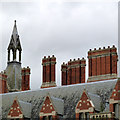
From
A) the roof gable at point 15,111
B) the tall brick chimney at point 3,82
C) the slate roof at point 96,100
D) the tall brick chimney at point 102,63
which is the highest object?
the tall brick chimney at point 102,63

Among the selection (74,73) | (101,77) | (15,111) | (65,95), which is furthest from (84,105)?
(74,73)

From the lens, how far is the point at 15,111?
209 feet

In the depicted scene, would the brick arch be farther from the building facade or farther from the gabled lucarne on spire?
the gabled lucarne on spire

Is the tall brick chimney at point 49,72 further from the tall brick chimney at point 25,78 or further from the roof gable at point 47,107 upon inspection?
the roof gable at point 47,107

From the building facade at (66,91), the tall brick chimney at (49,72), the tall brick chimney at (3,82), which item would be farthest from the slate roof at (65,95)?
the tall brick chimney at (3,82)

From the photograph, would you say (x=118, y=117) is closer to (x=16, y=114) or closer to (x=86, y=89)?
(x=86, y=89)

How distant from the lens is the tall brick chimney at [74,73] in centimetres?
7144

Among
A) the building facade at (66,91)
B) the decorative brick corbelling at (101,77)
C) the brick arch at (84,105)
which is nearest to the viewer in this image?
the brick arch at (84,105)

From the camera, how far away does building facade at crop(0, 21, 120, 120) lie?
58.8 meters

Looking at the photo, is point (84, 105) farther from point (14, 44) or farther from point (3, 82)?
point (14, 44)

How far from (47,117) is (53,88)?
6785mm

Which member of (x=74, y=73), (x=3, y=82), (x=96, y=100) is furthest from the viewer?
(x=3, y=82)

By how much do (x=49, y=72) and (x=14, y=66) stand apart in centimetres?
744

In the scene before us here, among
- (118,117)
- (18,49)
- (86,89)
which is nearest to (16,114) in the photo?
(86,89)
